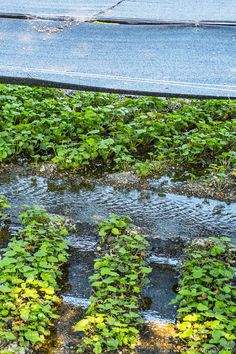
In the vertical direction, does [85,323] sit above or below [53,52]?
below

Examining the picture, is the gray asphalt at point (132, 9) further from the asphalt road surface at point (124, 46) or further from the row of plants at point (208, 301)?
the row of plants at point (208, 301)

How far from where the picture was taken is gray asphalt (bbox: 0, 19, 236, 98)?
4828mm

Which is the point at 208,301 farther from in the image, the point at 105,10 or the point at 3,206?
the point at 105,10

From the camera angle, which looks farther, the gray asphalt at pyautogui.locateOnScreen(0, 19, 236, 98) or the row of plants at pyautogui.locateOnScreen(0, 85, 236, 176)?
the row of plants at pyautogui.locateOnScreen(0, 85, 236, 176)

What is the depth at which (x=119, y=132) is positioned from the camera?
5801mm

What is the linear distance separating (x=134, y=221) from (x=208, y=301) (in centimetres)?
114

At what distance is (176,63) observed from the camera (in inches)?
199

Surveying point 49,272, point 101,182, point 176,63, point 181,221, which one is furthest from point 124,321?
point 176,63

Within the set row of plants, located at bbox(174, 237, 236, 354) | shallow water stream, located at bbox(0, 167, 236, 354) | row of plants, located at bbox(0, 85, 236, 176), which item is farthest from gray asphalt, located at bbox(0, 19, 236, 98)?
row of plants, located at bbox(174, 237, 236, 354)

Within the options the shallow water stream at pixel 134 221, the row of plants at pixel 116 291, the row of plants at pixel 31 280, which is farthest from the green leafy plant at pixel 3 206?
the row of plants at pixel 116 291

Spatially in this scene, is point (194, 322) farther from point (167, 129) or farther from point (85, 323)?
point (167, 129)

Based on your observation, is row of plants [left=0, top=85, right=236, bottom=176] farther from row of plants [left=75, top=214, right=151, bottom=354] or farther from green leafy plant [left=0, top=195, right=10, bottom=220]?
row of plants [left=75, top=214, right=151, bottom=354]

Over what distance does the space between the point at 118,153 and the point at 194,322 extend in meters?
2.27

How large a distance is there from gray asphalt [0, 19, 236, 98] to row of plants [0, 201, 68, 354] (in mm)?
1142
